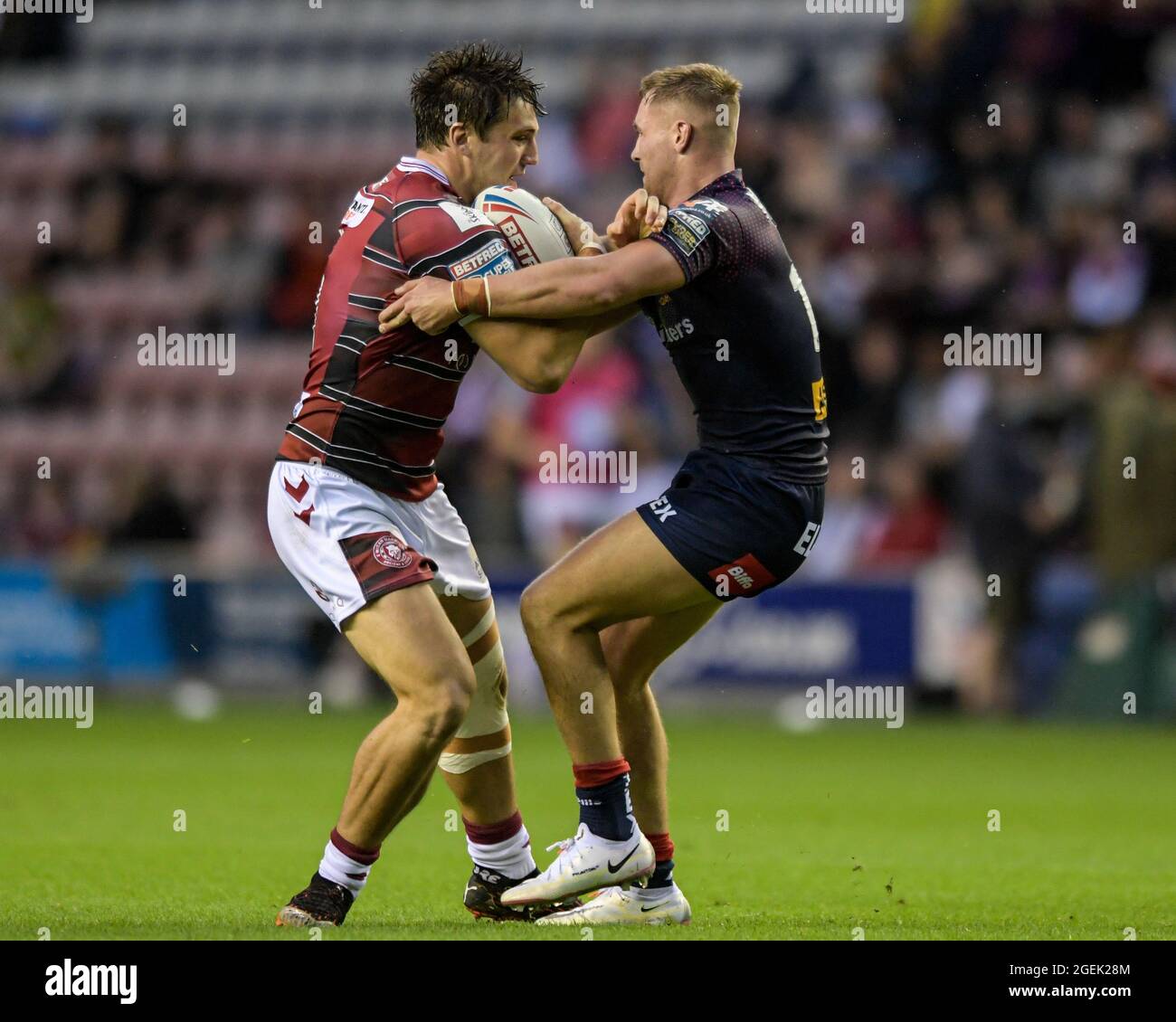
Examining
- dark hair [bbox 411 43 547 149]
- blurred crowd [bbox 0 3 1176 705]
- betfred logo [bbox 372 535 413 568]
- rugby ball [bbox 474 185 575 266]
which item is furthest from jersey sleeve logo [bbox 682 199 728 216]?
blurred crowd [bbox 0 3 1176 705]

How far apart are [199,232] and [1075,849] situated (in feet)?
44.9

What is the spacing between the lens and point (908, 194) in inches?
693

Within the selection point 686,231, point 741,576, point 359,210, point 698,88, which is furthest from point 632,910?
point 698,88

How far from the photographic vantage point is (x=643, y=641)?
6664mm

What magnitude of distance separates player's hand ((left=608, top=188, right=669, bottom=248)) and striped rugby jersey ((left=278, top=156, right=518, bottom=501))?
Answer: 1.29ft

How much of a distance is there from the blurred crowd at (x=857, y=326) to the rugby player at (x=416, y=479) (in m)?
8.55

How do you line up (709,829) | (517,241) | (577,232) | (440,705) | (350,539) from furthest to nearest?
(709,829)
(577,232)
(517,241)
(350,539)
(440,705)

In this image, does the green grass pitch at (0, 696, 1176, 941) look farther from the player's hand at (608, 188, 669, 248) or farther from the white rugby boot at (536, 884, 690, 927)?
the player's hand at (608, 188, 669, 248)

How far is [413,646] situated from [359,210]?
157 cm

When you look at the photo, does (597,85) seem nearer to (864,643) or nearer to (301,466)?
(864,643)

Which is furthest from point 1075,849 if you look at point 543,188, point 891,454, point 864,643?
point 543,188

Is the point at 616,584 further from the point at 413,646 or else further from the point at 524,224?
the point at 524,224

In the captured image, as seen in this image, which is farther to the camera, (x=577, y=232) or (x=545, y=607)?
(x=577, y=232)

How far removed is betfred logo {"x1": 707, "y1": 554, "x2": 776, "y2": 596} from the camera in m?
6.41
